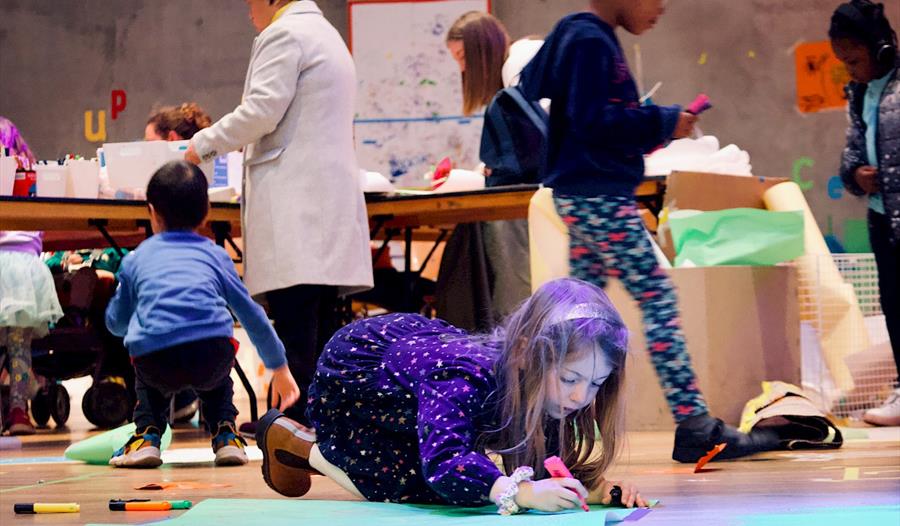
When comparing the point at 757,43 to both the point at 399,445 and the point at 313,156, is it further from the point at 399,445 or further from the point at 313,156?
the point at 399,445

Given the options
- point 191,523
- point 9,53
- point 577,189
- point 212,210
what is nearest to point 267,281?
point 212,210

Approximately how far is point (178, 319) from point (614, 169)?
1.07 meters

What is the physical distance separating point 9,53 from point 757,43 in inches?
182

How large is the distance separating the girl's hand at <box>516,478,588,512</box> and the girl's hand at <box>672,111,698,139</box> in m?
1.20

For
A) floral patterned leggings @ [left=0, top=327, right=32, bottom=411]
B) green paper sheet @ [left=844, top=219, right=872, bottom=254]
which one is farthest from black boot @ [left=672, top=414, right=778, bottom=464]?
green paper sheet @ [left=844, top=219, right=872, bottom=254]

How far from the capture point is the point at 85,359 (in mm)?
4816

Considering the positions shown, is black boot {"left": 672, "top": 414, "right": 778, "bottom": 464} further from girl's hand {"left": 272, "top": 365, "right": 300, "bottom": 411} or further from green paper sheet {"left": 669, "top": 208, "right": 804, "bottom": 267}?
green paper sheet {"left": 669, "top": 208, "right": 804, "bottom": 267}

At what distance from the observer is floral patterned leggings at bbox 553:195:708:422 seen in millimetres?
2629

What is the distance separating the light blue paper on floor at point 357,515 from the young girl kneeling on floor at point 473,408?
1.2 inches

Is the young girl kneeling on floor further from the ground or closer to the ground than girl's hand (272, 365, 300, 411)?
further from the ground

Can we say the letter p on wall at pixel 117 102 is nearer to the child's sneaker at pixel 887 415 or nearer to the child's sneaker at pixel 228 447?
the child's sneaker at pixel 228 447

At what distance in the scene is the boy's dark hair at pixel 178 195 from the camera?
9.98ft

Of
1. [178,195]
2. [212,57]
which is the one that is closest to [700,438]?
[178,195]

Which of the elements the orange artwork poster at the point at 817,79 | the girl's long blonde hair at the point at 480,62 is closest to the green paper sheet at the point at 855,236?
the orange artwork poster at the point at 817,79
